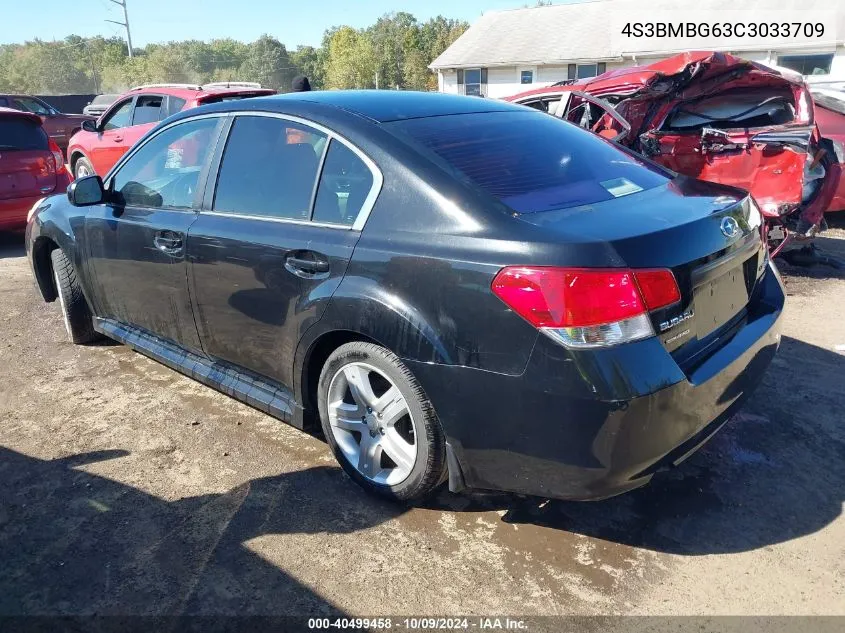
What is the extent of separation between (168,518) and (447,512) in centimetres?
119

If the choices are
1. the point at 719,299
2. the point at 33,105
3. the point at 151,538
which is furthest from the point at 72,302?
the point at 33,105

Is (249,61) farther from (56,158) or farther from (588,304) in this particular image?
(588,304)

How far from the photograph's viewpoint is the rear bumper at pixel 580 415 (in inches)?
83.8

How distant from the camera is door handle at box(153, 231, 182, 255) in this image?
3.43 m

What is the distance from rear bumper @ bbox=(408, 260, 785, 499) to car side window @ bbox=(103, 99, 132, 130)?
9001 mm

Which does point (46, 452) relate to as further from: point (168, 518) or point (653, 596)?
point (653, 596)

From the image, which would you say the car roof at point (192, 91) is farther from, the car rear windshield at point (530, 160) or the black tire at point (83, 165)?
the car rear windshield at point (530, 160)

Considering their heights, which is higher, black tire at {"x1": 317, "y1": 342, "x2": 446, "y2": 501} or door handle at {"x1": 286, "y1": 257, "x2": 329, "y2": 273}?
door handle at {"x1": 286, "y1": 257, "x2": 329, "y2": 273}

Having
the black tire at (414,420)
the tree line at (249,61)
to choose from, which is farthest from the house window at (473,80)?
the black tire at (414,420)

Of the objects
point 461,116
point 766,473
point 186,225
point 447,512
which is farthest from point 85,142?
point 766,473

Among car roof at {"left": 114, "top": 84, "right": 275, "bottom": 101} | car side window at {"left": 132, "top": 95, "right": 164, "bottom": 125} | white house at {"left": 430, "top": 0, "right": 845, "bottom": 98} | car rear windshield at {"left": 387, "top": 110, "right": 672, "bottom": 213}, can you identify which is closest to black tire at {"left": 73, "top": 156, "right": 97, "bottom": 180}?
car side window at {"left": 132, "top": 95, "right": 164, "bottom": 125}

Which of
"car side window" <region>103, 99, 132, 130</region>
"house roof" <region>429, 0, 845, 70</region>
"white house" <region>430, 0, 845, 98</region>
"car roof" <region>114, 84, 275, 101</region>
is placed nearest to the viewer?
"car roof" <region>114, 84, 275, 101</region>

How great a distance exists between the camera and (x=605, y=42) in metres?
31.2

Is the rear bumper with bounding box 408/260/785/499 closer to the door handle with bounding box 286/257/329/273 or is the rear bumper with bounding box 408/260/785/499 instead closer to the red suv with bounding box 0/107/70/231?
the door handle with bounding box 286/257/329/273
